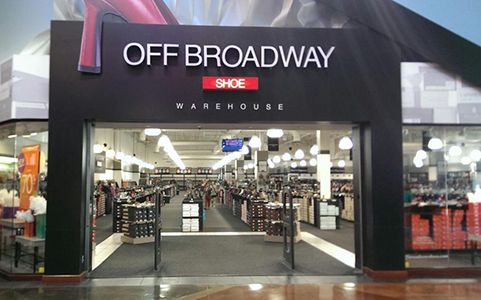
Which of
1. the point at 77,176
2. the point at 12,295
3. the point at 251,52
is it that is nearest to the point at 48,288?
the point at 12,295

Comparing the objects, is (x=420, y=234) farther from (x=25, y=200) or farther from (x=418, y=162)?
(x=25, y=200)

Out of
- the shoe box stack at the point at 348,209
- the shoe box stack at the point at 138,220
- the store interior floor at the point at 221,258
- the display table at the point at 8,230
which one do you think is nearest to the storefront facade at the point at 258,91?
the store interior floor at the point at 221,258

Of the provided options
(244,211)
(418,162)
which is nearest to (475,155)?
(418,162)

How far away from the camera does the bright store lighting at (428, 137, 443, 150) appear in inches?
304

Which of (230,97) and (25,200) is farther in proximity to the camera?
(25,200)

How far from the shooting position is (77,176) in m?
6.82

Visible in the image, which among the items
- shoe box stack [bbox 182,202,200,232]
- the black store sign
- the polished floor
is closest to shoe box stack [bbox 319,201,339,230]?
shoe box stack [bbox 182,202,200,232]

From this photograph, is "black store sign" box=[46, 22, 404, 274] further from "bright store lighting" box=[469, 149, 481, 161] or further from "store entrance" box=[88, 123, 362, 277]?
"bright store lighting" box=[469, 149, 481, 161]

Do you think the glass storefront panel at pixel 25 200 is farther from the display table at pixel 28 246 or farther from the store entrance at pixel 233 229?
the store entrance at pixel 233 229

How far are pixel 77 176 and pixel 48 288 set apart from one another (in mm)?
1744

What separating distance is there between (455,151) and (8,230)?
8.42 meters

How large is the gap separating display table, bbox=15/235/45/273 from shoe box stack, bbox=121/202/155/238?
14.0 ft

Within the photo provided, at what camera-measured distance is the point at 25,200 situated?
7406mm

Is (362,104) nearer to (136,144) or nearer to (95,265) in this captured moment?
(95,265)
